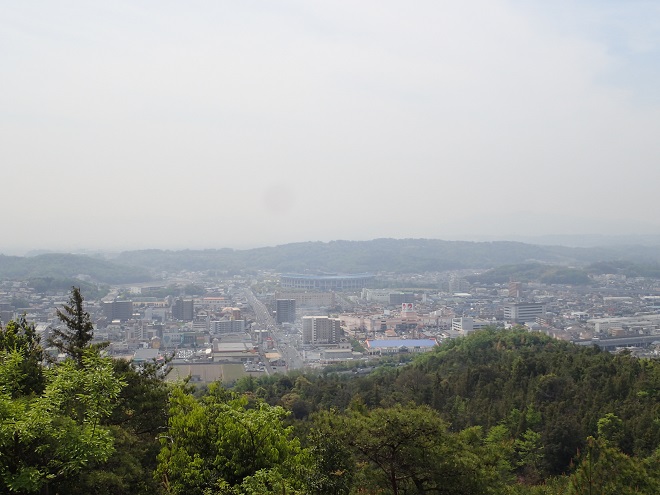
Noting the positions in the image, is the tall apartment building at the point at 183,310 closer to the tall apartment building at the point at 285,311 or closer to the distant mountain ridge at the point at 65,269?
the tall apartment building at the point at 285,311

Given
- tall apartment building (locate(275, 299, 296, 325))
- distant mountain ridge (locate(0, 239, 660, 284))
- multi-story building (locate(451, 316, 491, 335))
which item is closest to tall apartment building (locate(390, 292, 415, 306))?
multi-story building (locate(451, 316, 491, 335))

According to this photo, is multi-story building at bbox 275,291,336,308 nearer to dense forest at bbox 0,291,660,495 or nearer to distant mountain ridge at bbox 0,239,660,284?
distant mountain ridge at bbox 0,239,660,284

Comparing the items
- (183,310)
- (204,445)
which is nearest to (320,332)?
(183,310)

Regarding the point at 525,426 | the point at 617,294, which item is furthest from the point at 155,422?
the point at 617,294

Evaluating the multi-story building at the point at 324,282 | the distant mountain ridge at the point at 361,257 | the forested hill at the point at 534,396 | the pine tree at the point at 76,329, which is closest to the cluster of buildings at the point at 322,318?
the multi-story building at the point at 324,282

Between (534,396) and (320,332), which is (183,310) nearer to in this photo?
(320,332)

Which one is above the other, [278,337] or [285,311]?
[285,311]
